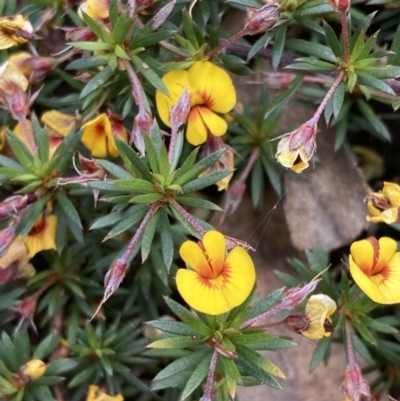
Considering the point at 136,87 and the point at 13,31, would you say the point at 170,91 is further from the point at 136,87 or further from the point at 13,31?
the point at 13,31

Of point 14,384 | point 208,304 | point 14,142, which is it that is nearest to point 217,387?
point 208,304

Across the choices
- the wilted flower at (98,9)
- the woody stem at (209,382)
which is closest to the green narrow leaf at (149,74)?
the wilted flower at (98,9)

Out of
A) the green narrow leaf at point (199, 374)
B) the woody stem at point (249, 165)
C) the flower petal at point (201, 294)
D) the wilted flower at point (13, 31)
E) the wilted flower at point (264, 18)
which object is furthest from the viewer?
the woody stem at point (249, 165)

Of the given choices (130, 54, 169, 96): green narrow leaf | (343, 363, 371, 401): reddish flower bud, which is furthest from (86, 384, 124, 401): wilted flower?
(130, 54, 169, 96): green narrow leaf

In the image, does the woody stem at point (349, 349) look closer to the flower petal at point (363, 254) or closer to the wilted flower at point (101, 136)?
the flower petal at point (363, 254)

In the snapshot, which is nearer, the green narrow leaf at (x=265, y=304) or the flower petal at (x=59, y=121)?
the green narrow leaf at (x=265, y=304)

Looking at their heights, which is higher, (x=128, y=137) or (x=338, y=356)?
(x=128, y=137)

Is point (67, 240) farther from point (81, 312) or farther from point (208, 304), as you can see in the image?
point (208, 304)
